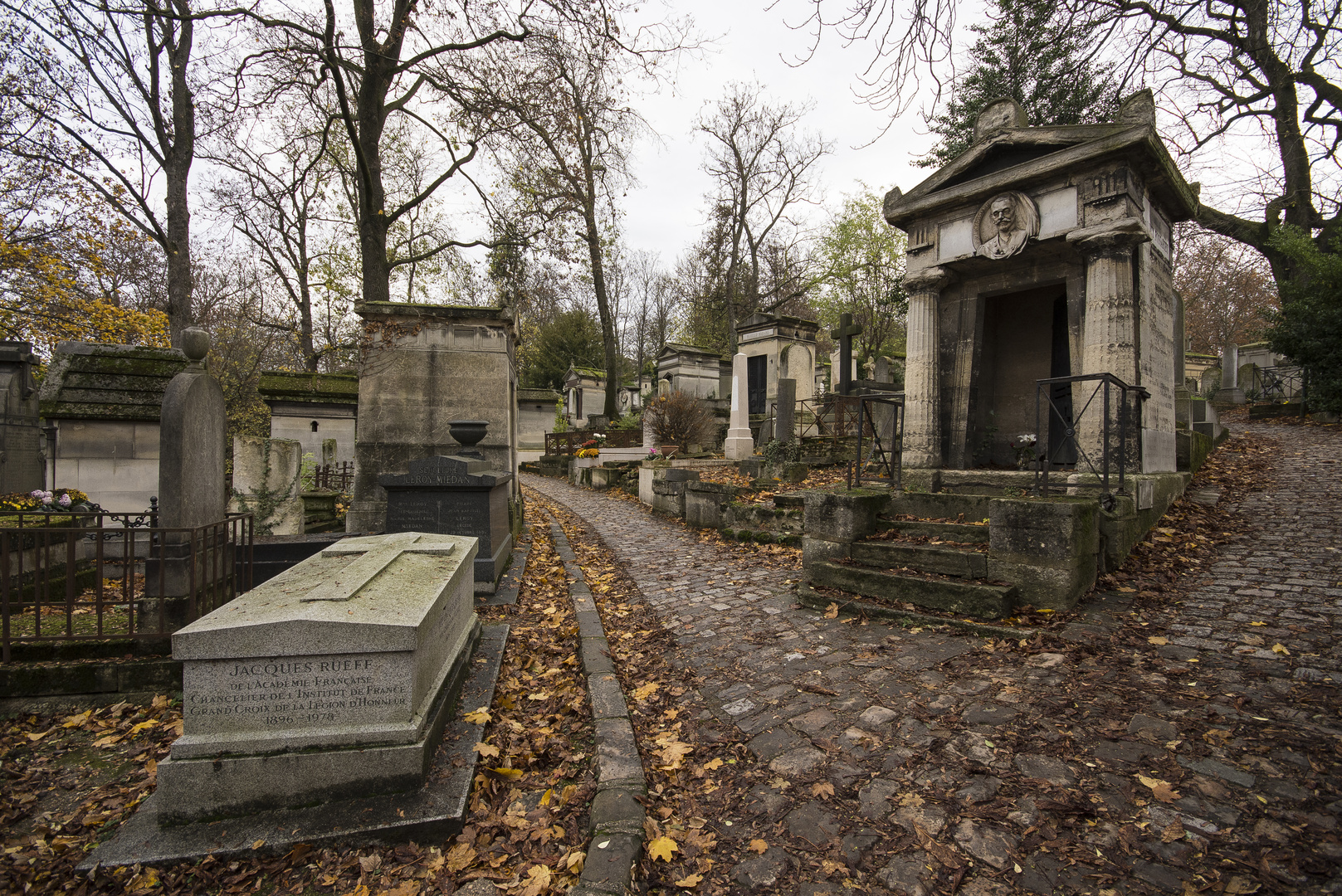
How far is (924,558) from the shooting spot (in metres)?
4.82

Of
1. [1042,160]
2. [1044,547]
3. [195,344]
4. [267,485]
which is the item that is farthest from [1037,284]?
[267,485]

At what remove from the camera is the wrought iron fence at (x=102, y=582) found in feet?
11.6

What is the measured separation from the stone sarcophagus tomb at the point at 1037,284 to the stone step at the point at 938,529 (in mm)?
1020

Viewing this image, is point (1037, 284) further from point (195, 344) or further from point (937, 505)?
point (195, 344)

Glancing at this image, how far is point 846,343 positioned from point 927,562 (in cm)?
917

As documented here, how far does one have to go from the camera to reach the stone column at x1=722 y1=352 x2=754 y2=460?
1480cm

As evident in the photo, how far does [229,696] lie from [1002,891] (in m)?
3.03

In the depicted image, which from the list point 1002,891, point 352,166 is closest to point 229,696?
point 1002,891

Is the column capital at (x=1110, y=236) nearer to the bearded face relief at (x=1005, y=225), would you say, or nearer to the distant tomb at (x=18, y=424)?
the bearded face relief at (x=1005, y=225)

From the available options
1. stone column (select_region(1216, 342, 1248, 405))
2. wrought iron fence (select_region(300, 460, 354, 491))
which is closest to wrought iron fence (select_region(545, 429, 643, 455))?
wrought iron fence (select_region(300, 460, 354, 491))

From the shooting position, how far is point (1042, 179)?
6.08m

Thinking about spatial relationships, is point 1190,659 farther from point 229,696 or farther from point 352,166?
point 352,166

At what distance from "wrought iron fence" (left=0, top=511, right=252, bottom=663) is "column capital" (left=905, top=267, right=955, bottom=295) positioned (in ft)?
24.3

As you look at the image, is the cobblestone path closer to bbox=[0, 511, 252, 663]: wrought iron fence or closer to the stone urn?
the stone urn
